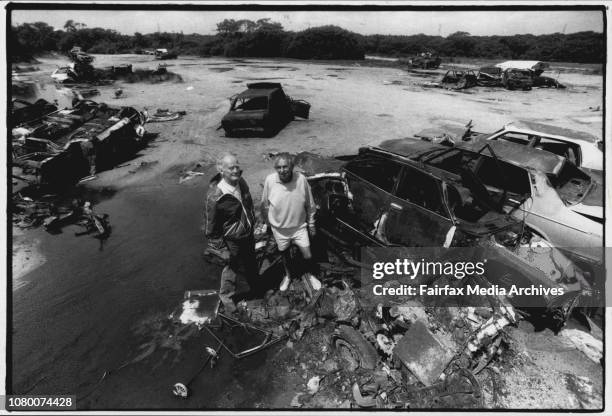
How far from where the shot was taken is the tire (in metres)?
3.50

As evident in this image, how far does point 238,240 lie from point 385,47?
47119mm

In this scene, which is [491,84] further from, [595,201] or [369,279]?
[369,279]

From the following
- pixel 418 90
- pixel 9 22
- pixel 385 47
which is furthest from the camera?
pixel 385 47

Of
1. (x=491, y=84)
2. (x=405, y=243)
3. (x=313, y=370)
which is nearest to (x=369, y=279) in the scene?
(x=405, y=243)

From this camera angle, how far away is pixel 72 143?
8188mm

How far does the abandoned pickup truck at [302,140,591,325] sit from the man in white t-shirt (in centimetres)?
101

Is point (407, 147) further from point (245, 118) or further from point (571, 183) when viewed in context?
point (245, 118)

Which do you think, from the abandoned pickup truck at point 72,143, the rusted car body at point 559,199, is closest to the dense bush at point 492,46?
the rusted car body at point 559,199

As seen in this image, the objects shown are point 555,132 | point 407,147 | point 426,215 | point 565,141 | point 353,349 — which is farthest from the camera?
point 555,132

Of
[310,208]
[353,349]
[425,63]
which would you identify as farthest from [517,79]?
[353,349]

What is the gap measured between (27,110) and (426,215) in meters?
11.7

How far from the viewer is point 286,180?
381cm

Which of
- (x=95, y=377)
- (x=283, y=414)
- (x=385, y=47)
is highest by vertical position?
(x=385, y=47)

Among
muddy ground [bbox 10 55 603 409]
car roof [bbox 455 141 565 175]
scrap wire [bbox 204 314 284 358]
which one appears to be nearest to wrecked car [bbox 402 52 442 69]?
muddy ground [bbox 10 55 603 409]
